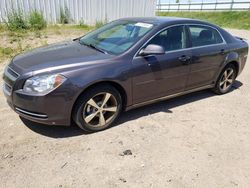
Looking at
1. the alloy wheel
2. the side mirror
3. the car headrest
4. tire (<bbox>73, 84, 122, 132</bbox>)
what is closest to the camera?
tire (<bbox>73, 84, 122, 132</bbox>)

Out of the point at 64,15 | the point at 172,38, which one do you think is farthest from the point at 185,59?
the point at 64,15

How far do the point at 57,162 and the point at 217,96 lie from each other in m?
3.75

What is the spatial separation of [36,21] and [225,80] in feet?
26.2

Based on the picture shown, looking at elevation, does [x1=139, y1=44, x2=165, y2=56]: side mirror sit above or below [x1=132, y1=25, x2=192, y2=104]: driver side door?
above

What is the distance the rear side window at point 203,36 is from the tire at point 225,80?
0.67 m

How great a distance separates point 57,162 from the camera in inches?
123

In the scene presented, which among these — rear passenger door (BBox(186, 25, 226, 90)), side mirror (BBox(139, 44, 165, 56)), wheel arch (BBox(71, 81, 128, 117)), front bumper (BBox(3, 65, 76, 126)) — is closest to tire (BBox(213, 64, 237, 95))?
rear passenger door (BBox(186, 25, 226, 90))

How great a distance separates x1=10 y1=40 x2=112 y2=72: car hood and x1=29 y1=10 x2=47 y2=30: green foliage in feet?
22.3

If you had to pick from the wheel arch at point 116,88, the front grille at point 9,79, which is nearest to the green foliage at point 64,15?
the front grille at point 9,79

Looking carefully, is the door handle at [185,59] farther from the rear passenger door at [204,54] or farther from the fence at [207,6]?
the fence at [207,6]

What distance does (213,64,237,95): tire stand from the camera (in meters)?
5.41

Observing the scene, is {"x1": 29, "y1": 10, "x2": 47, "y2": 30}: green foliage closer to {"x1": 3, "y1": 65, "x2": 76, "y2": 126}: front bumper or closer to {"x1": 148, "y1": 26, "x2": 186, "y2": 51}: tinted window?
{"x1": 148, "y1": 26, "x2": 186, "y2": 51}: tinted window

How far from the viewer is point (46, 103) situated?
326 cm

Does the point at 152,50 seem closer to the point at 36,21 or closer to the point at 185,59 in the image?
the point at 185,59
